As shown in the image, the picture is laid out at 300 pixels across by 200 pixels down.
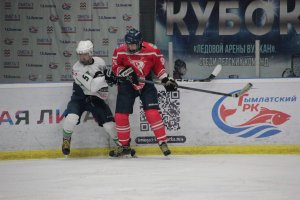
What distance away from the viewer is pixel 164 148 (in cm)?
832

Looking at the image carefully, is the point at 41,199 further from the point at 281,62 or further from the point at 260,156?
the point at 281,62

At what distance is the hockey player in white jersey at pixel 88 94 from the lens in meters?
8.35

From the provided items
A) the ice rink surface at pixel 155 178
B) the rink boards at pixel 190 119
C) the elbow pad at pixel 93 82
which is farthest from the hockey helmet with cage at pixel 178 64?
the elbow pad at pixel 93 82

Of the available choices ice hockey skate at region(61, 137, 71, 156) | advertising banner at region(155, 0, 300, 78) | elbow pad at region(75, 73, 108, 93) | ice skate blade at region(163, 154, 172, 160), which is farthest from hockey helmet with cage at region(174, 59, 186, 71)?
ice hockey skate at region(61, 137, 71, 156)

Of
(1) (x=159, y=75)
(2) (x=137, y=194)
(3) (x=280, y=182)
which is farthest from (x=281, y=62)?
(2) (x=137, y=194)

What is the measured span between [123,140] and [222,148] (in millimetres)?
1051

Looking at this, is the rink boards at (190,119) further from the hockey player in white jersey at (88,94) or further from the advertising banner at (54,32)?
the advertising banner at (54,32)

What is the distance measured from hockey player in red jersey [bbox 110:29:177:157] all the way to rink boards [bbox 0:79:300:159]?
0.32 metres

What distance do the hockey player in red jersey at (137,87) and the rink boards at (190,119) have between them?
12.5 inches

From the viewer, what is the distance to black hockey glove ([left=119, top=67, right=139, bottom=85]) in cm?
829

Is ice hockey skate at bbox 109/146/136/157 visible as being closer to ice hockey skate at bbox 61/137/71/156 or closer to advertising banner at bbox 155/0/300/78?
ice hockey skate at bbox 61/137/71/156

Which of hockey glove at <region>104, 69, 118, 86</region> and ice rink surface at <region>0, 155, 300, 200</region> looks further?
hockey glove at <region>104, 69, 118, 86</region>

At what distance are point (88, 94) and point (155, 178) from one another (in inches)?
70.5

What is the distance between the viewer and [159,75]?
8414 mm
